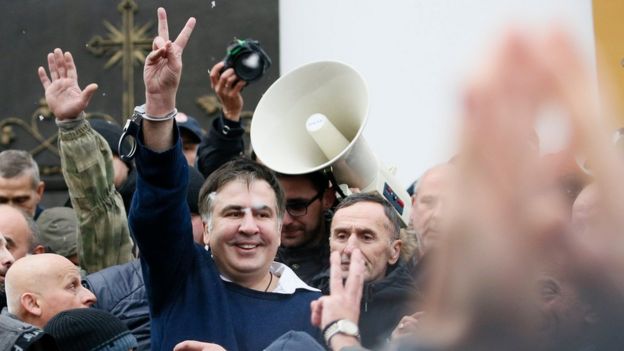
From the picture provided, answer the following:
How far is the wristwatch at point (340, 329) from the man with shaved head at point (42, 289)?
1683mm

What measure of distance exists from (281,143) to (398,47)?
5.22 feet

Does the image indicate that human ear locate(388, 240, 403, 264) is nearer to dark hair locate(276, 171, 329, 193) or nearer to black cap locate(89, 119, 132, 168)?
dark hair locate(276, 171, 329, 193)

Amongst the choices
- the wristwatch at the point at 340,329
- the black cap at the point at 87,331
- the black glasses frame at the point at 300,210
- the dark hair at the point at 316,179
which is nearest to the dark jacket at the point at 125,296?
the black cap at the point at 87,331

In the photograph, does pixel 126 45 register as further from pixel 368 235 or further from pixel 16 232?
pixel 368 235

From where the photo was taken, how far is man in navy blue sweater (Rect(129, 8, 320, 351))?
3209mm

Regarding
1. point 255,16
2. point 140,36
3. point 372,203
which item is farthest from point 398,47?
point 372,203

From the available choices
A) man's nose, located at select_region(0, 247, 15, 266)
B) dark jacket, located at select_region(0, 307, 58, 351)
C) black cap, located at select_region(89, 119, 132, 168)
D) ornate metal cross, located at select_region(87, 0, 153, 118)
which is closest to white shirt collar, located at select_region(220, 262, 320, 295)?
dark jacket, located at select_region(0, 307, 58, 351)

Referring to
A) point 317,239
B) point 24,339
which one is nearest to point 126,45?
point 317,239

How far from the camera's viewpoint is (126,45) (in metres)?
6.36

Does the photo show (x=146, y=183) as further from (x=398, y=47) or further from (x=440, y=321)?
(x=398, y=47)

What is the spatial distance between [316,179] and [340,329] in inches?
85.1

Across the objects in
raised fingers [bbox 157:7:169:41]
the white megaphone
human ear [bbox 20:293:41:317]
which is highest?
raised fingers [bbox 157:7:169:41]

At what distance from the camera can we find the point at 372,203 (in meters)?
3.99

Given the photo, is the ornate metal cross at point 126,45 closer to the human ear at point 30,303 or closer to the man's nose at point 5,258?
the man's nose at point 5,258
